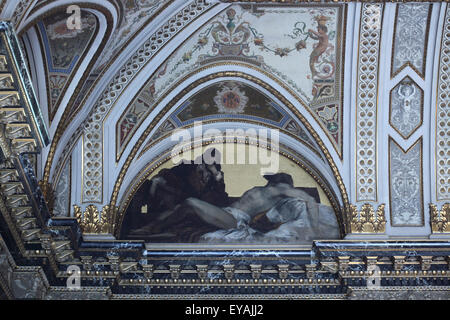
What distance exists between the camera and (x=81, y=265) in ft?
45.5

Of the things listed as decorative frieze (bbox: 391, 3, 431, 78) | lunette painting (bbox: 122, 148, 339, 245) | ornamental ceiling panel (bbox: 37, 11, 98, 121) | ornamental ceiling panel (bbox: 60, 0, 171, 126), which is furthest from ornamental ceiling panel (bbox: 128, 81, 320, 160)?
ornamental ceiling panel (bbox: 37, 11, 98, 121)

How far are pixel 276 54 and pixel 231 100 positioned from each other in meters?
1.21

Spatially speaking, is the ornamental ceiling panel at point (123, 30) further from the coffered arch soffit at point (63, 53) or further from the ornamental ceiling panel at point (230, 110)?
the ornamental ceiling panel at point (230, 110)

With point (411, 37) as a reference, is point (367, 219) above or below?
below

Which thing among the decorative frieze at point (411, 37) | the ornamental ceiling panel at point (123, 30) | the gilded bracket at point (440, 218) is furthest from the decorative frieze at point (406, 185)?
the ornamental ceiling panel at point (123, 30)

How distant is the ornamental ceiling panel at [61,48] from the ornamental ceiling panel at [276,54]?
151 centimetres

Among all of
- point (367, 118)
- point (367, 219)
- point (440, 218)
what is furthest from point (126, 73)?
point (440, 218)

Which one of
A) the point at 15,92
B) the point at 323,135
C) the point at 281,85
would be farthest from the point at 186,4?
the point at 15,92

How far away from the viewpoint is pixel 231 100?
15.3 metres

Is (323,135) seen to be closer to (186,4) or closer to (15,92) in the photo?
(186,4)

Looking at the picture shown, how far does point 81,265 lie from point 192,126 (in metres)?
3.25

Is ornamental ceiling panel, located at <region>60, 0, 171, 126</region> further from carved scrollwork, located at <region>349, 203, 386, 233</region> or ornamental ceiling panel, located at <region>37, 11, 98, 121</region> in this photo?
carved scrollwork, located at <region>349, 203, 386, 233</region>

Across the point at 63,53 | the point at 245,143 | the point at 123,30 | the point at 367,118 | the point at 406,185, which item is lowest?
the point at 406,185

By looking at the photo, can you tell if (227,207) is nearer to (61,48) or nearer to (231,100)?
(231,100)
